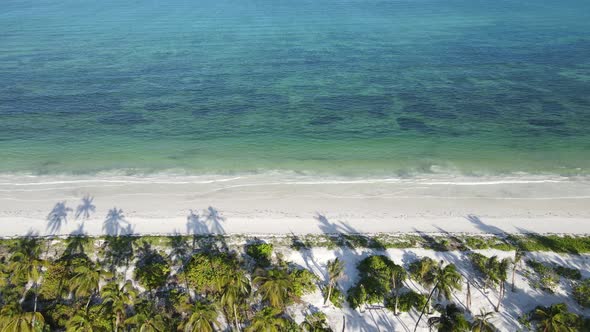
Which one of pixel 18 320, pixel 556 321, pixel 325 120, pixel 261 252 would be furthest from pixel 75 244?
pixel 325 120

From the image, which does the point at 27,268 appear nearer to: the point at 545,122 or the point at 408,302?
the point at 408,302

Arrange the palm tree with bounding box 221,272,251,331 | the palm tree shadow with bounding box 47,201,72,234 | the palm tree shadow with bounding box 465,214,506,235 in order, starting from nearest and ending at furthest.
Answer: the palm tree with bounding box 221,272,251,331 → the palm tree shadow with bounding box 465,214,506,235 → the palm tree shadow with bounding box 47,201,72,234

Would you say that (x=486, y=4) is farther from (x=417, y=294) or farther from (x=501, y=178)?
(x=417, y=294)

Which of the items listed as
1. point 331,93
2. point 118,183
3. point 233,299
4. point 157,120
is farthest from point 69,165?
point 331,93

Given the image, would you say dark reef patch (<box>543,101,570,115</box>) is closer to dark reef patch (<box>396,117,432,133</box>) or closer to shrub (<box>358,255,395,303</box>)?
dark reef patch (<box>396,117,432,133</box>)

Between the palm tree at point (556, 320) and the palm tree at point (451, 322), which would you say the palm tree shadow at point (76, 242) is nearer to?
the palm tree at point (451, 322)

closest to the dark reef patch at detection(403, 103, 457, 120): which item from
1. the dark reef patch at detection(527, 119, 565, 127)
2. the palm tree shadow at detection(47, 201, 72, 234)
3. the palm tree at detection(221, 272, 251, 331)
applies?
the dark reef patch at detection(527, 119, 565, 127)
